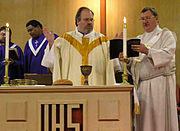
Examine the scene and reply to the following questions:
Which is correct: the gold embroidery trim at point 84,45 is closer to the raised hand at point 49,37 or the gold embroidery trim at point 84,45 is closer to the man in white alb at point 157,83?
the raised hand at point 49,37

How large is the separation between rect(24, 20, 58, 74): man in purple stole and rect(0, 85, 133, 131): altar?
3102 millimetres

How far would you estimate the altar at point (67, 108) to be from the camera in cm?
362

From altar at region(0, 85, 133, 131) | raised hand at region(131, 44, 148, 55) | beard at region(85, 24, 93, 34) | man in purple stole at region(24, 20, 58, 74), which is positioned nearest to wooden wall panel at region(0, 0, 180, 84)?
man in purple stole at region(24, 20, 58, 74)

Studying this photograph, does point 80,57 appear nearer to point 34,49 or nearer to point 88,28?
point 88,28

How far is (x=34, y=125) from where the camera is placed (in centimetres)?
364

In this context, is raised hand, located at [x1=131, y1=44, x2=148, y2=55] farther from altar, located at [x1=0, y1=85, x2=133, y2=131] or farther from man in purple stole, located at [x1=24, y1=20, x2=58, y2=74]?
man in purple stole, located at [x1=24, y1=20, x2=58, y2=74]

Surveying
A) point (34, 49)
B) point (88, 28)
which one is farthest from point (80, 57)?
point (34, 49)

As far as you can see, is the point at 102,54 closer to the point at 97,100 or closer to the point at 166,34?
the point at 166,34

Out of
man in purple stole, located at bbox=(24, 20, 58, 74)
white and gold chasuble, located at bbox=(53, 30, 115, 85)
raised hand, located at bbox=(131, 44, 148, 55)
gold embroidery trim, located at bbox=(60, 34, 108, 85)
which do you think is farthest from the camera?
man in purple stole, located at bbox=(24, 20, 58, 74)

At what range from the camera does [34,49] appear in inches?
274

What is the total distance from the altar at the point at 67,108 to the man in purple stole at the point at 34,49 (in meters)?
3.10

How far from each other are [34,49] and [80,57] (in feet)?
6.52

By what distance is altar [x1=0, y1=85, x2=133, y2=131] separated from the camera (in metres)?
3.62

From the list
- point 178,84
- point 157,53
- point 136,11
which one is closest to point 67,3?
point 136,11
